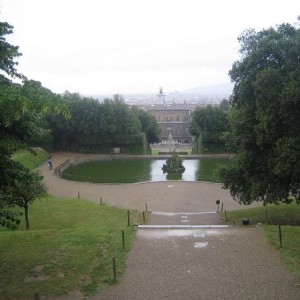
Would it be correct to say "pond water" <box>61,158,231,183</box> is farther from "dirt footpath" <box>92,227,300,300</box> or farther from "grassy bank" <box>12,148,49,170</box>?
"dirt footpath" <box>92,227,300,300</box>

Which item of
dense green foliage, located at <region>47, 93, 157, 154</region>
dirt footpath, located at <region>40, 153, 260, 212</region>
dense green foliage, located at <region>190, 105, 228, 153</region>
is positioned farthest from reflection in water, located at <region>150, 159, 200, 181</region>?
dense green foliage, located at <region>47, 93, 157, 154</region>

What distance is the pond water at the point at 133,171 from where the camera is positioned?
36688 millimetres

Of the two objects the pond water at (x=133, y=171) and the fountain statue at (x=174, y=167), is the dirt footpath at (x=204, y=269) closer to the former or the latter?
the pond water at (x=133, y=171)

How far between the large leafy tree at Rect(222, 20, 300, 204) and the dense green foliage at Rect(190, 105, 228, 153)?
114ft

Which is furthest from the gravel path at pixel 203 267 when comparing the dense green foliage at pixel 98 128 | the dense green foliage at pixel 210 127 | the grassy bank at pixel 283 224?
the dense green foliage at pixel 98 128

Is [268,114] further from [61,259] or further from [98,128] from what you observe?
[98,128]

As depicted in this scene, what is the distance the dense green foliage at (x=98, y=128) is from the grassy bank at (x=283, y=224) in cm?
3332

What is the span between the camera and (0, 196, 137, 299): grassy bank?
10289 millimetres

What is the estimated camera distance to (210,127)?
5662cm

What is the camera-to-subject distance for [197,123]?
58.6 m

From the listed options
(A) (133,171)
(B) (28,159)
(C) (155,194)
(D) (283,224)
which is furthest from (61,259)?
(B) (28,159)

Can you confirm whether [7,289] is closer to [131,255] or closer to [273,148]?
[131,255]

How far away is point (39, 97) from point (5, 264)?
23.4 ft

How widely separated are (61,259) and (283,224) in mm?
11804
